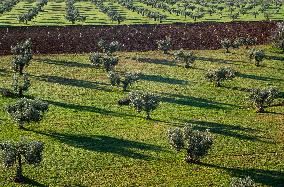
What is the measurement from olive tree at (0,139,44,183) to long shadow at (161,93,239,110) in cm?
3426

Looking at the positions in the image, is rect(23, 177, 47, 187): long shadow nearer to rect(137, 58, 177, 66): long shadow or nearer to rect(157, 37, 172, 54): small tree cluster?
rect(137, 58, 177, 66): long shadow

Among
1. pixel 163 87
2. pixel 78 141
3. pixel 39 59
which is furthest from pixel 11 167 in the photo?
pixel 39 59

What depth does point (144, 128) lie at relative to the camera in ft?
211

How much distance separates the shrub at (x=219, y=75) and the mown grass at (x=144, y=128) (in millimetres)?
2216

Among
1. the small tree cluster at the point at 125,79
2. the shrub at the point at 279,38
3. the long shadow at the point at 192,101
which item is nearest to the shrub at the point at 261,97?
the long shadow at the point at 192,101

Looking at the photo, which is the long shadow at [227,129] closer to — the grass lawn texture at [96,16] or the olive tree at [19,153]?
the olive tree at [19,153]

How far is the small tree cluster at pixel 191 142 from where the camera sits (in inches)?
2053

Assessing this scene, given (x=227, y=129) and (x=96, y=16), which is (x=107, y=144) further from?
(x=96, y=16)

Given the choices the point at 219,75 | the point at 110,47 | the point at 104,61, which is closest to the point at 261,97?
the point at 219,75

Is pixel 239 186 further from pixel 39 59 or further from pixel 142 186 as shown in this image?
pixel 39 59

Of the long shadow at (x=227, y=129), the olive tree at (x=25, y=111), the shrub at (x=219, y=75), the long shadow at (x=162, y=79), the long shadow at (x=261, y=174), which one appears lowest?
the long shadow at (x=162, y=79)

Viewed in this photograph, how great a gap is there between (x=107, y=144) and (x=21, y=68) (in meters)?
40.0

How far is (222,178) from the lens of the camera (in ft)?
163

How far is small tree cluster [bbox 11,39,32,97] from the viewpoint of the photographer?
7462 cm
